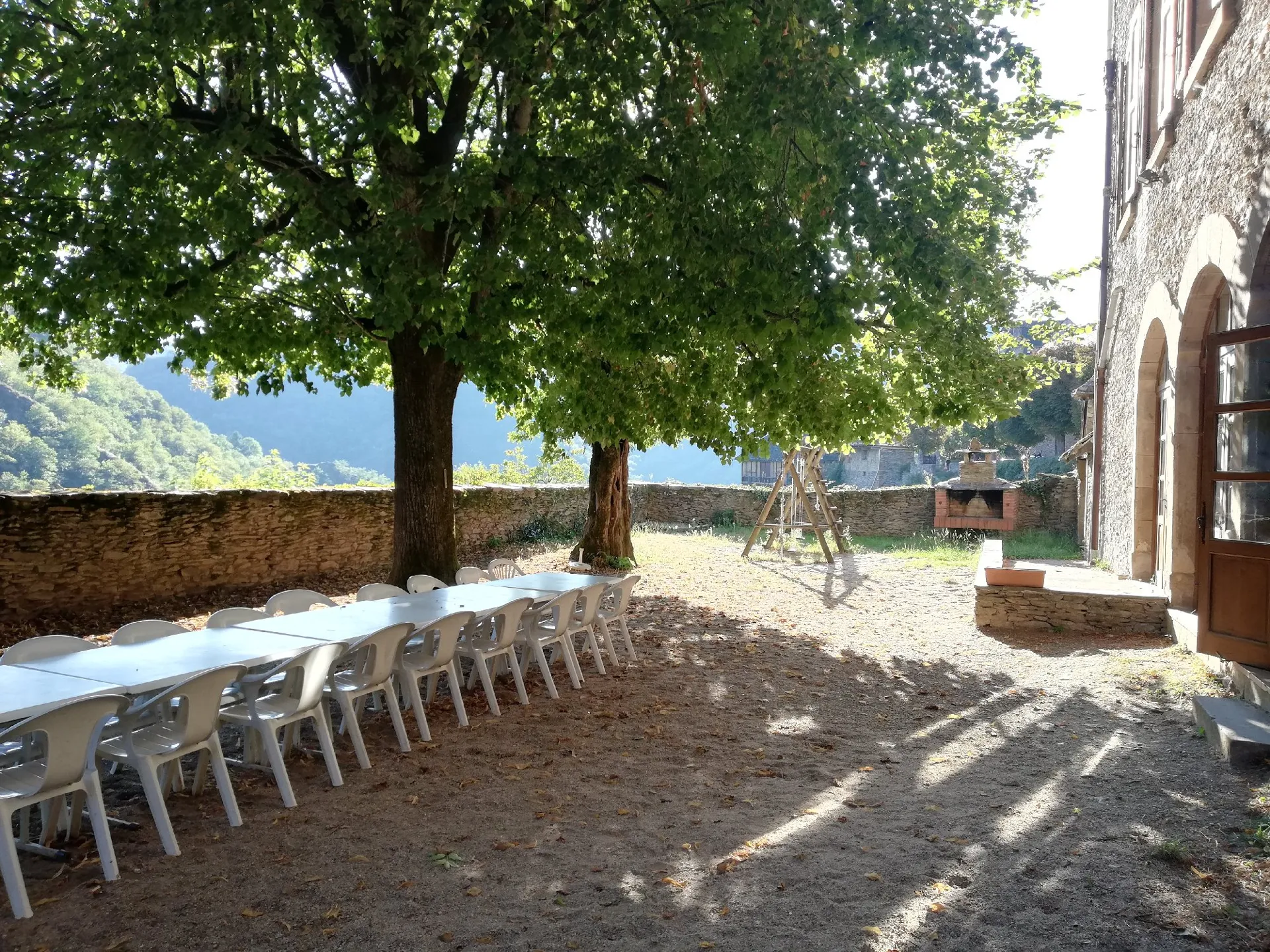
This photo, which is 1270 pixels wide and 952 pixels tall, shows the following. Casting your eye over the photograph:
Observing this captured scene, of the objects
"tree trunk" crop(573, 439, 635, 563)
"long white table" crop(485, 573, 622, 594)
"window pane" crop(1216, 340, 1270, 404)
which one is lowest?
"long white table" crop(485, 573, 622, 594)

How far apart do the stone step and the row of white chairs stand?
428 cm

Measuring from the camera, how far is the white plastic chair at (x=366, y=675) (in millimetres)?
5188

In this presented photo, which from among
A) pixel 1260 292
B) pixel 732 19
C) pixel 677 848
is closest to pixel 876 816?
pixel 677 848

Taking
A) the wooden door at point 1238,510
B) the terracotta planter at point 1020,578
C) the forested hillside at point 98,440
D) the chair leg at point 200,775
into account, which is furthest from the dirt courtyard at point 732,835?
the forested hillside at point 98,440

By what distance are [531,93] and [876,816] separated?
549 centimetres

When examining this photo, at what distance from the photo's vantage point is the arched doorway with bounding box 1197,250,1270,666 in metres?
6.20

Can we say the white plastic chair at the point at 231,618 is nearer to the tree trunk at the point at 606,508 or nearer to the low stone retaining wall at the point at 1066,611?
the low stone retaining wall at the point at 1066,611

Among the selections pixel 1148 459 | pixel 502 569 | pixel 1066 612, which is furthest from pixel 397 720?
pixel 1148 459

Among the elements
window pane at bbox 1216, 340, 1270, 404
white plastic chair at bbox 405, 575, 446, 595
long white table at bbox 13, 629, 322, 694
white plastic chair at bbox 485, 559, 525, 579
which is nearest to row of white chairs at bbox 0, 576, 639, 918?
long white table at bbox 13, 629, 322, 694

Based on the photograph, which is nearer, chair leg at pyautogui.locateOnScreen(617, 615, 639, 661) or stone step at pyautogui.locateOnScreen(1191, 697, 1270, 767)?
stone step at pyautogui.locateOnScreen(1191, 697, 1270, 767)

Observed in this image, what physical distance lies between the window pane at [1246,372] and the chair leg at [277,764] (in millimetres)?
6533

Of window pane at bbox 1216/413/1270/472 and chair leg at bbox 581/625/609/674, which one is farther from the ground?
window pane at bbox 1216/413/1270/472

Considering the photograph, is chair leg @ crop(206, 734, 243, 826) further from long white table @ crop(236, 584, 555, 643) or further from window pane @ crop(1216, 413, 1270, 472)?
window pane @ crop(1216, 413, 1270, 472)

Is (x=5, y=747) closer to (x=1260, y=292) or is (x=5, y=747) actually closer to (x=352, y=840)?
(x=352, y=840)
